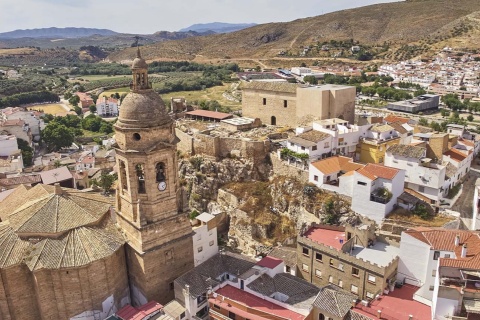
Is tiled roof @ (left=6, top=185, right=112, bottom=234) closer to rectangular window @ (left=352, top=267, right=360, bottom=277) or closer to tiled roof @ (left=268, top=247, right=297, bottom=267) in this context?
tiled roof @ (left=268, top=247, right=297, bottom=267)

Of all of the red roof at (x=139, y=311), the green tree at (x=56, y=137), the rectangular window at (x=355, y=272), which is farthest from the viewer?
the green tree at (x=56, y=137)

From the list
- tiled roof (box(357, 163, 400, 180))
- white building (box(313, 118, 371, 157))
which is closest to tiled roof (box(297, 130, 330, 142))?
white building (box(313, 118, 371, 157))

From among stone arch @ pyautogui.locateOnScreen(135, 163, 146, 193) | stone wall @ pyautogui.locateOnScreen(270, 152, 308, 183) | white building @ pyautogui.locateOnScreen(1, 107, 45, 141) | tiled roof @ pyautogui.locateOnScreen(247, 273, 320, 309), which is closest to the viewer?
stone arch @ pyautogui.locateOnScreen(135, 163, 146, 193)

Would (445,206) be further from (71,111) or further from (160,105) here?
(71,111)

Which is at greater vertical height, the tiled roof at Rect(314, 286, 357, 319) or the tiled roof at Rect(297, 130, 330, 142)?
the tiled roof at Rect(297, 130, 330, 142)

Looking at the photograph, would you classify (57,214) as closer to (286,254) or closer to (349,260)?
(286,254)

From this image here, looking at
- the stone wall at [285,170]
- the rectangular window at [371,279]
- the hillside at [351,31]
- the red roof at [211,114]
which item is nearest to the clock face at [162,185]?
the rectangular window at [371,279]

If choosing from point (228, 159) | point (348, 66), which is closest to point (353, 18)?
point (348, 66)

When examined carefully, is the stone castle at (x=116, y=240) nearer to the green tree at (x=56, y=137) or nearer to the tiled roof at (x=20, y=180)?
the tiled roof at (x=20, y=180)
